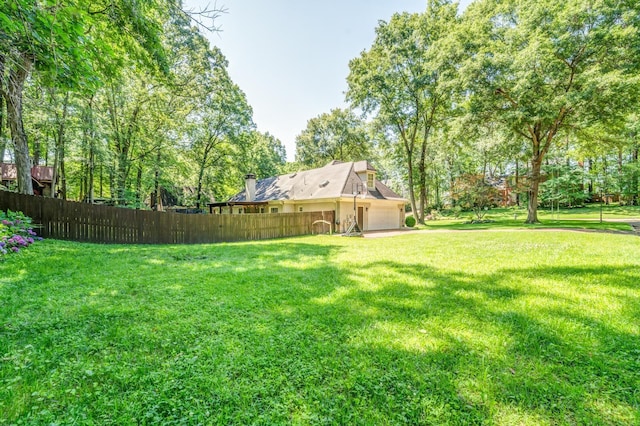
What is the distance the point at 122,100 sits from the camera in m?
15.4

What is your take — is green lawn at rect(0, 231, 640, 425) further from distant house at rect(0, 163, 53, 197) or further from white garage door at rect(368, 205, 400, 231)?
distant house at rect(0, 163, 53, 197)

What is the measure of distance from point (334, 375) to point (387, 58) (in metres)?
24.3

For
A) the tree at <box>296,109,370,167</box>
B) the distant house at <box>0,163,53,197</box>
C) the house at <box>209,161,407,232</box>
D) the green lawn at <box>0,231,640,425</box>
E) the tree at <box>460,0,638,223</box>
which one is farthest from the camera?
the tree at <box>296,109,370,167</box>

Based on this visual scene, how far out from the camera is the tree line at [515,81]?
536 inches

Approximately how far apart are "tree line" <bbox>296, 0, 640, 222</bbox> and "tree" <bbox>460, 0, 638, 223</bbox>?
0.18ft

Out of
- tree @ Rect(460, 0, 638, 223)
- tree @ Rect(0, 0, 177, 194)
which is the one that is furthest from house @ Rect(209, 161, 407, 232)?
tree @ Rect(0, 0, 177, 194)

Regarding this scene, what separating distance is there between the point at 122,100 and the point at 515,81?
2245 centimetres

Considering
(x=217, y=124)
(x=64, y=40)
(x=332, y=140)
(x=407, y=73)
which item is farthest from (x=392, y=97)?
(x=64, y=40)

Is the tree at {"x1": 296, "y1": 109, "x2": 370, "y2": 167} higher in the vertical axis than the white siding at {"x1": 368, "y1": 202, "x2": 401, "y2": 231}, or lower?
higher

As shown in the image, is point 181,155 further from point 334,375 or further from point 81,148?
point 334,375

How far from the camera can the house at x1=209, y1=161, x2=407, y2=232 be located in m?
17.0

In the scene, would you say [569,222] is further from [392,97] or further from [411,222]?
[392,97]

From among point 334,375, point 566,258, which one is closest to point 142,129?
point 334,375

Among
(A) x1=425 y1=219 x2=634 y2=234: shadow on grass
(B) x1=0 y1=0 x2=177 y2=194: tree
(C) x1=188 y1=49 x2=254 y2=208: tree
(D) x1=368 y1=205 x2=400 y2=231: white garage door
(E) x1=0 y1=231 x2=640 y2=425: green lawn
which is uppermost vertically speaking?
(C) x1=188 y1=49 x2=254 y2=208: tree
